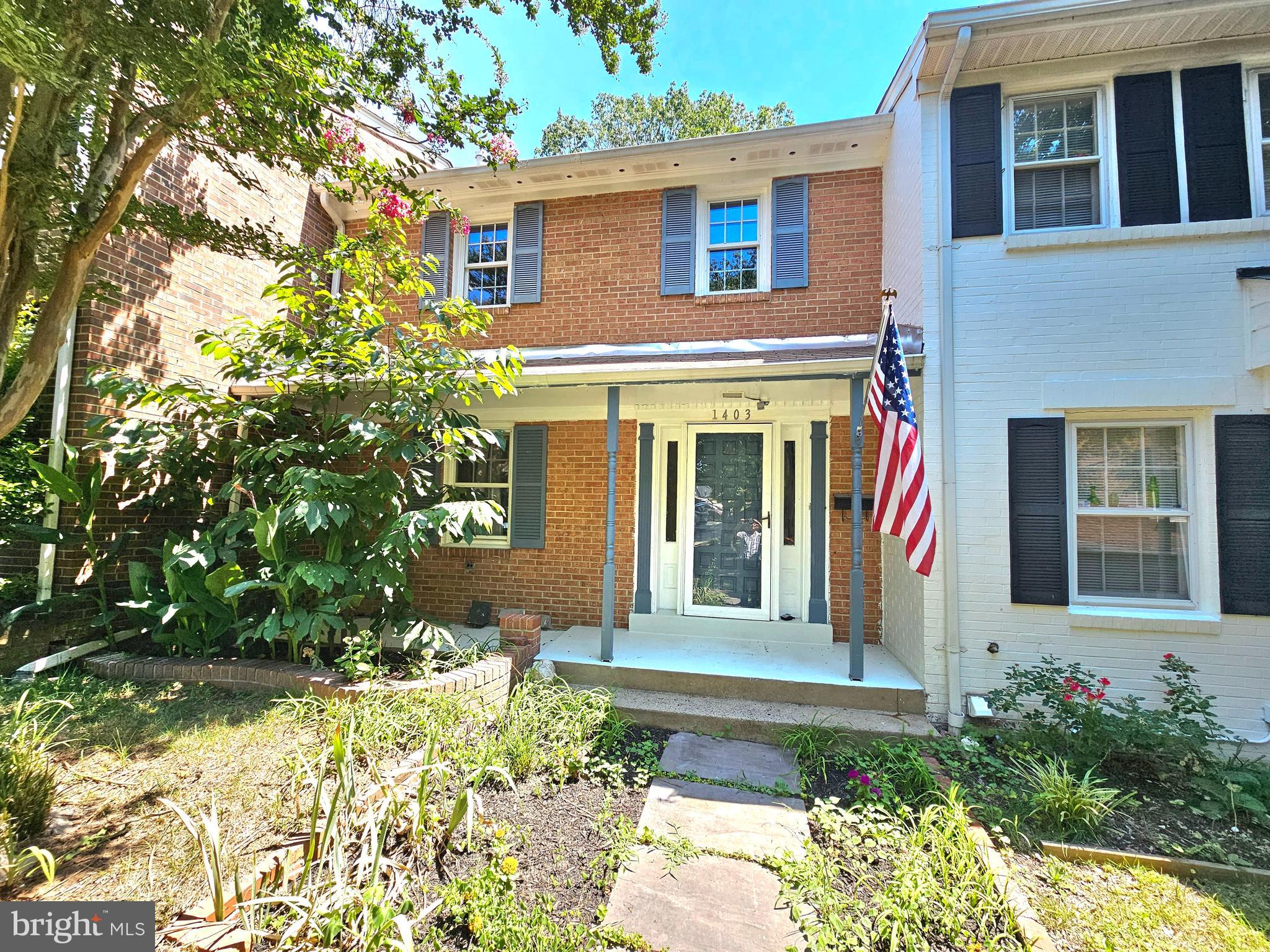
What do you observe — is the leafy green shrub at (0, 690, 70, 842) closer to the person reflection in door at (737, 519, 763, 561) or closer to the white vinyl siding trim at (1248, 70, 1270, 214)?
the person reflection in door at (737, 519, 763, 561)

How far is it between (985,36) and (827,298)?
2.50 m

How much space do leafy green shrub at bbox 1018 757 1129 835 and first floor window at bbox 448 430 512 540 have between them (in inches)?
221

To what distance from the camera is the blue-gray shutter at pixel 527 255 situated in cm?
690

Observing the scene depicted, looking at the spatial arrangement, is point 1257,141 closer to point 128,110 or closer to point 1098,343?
point 1098,343

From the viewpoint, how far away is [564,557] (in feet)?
21.6

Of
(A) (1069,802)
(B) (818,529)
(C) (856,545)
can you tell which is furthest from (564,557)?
(A) (1069,802)

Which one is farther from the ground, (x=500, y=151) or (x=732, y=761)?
(x=500, y=151)

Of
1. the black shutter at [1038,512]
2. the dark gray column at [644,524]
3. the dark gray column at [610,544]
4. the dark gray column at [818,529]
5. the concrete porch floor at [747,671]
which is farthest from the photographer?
the dark gray column at [644,524]

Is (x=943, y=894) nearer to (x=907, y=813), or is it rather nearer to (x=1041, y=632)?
(x=907, y=813)

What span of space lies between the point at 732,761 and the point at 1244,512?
4429 mm

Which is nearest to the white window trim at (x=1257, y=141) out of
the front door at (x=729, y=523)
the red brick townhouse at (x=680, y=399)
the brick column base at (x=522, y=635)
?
the red brick townhouse at (x=680, y=399)

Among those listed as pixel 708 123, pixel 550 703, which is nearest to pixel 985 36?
pixel 550 703

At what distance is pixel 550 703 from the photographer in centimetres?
395

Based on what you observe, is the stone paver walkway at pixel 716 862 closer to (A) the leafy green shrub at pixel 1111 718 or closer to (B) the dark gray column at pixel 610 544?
(B) the dark gray column at pixel 610 544
